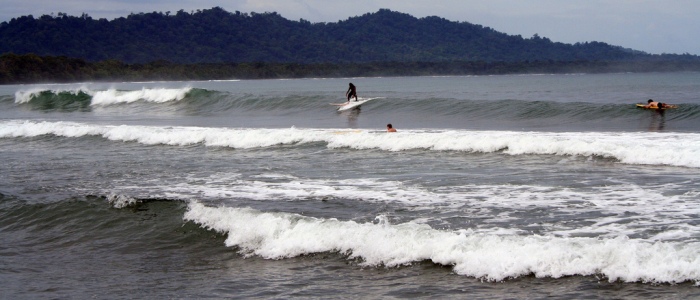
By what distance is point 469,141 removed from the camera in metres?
20.3

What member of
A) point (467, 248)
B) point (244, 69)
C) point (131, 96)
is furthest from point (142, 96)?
point (244, 69)

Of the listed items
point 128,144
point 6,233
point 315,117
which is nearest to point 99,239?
point 6,233

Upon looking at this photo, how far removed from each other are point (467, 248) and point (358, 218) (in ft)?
8.93

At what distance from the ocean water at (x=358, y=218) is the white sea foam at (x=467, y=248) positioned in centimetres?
2

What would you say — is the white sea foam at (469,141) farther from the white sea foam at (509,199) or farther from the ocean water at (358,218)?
the white sea foam at (509,199)

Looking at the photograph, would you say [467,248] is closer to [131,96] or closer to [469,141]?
[469,141]

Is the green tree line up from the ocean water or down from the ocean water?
up

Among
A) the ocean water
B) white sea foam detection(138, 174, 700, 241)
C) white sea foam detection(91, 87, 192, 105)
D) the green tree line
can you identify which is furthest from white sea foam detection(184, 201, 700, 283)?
the green tree line

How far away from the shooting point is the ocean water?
27.4 feet

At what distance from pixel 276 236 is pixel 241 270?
3.72ft

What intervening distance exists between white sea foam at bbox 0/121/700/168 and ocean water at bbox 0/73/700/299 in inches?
2.7

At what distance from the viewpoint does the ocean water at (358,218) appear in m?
8.36

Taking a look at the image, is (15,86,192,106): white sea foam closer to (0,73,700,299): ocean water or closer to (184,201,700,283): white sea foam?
(0,73,700,299): ocean water

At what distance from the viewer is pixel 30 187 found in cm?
1559
